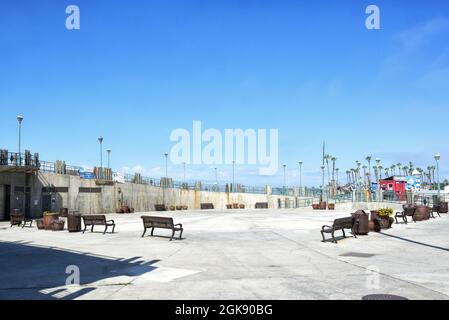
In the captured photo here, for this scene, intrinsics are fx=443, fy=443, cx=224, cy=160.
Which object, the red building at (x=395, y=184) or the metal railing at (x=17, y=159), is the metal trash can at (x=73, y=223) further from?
the red building at (x=395, y=184)

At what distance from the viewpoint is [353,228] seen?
18.4m

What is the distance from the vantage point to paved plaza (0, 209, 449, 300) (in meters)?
8.43

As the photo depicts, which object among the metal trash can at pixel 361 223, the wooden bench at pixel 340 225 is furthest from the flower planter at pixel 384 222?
the wooden bench at pixel 340 225

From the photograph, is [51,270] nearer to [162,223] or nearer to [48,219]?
[162,223]

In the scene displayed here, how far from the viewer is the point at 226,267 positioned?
11359 millimetres

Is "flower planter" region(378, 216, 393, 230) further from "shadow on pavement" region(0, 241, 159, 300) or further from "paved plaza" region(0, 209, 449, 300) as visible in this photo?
"shadow on pavement" region(0, 241, 159, 300)

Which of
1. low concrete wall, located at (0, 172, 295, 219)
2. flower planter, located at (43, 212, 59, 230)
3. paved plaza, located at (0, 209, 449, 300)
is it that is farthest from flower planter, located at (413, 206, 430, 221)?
low concrete wall, located at (0, 172, 295, 219)

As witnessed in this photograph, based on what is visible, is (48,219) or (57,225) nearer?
(57,225)

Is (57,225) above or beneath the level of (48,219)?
beneath

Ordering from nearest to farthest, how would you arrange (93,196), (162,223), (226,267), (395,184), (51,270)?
(51,270) < (226,267) < (162,223) < (93,196) < (395,184)

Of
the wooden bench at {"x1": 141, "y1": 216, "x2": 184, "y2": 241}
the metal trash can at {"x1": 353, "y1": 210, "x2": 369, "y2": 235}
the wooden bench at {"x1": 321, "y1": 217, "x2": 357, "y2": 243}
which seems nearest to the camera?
the wooden bench at {"x1": 321, "y1": 217, "x2": 357, "y2": 243}

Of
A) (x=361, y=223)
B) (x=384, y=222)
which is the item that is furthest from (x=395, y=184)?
(x=361, y=223)

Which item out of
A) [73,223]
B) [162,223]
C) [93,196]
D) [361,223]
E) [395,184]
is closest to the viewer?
[361,223]
